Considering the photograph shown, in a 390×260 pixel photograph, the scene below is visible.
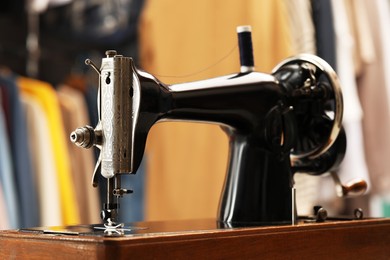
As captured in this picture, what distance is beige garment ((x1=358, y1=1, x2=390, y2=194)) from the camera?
2240 millimetres

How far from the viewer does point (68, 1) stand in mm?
2639

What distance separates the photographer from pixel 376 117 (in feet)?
7.45

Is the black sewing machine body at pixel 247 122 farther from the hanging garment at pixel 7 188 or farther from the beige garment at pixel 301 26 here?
the hanging garment at pixel 7 188

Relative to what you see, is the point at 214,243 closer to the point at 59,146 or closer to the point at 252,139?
the point at 252,139

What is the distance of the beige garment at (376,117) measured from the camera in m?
2.24

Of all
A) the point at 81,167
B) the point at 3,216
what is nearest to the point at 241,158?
the point at 3,216

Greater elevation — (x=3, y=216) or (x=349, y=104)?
(x=349, y=104)

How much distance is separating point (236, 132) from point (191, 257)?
329 millimetres

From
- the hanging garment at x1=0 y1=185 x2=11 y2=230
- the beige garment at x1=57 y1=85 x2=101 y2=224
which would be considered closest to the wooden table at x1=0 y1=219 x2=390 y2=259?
the hanging garment at x1=0 y1=185 x2=11 y2=230

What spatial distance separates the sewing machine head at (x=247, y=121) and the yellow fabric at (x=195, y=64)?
0.90 metres

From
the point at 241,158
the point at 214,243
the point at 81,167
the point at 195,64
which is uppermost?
the point at 195,64

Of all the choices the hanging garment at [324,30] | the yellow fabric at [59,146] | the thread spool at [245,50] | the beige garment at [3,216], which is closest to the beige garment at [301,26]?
the hanging garment at [324,30]

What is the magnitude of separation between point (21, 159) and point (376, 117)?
102 centimetres

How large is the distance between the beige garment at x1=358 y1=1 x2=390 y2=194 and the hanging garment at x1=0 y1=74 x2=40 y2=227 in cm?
96
